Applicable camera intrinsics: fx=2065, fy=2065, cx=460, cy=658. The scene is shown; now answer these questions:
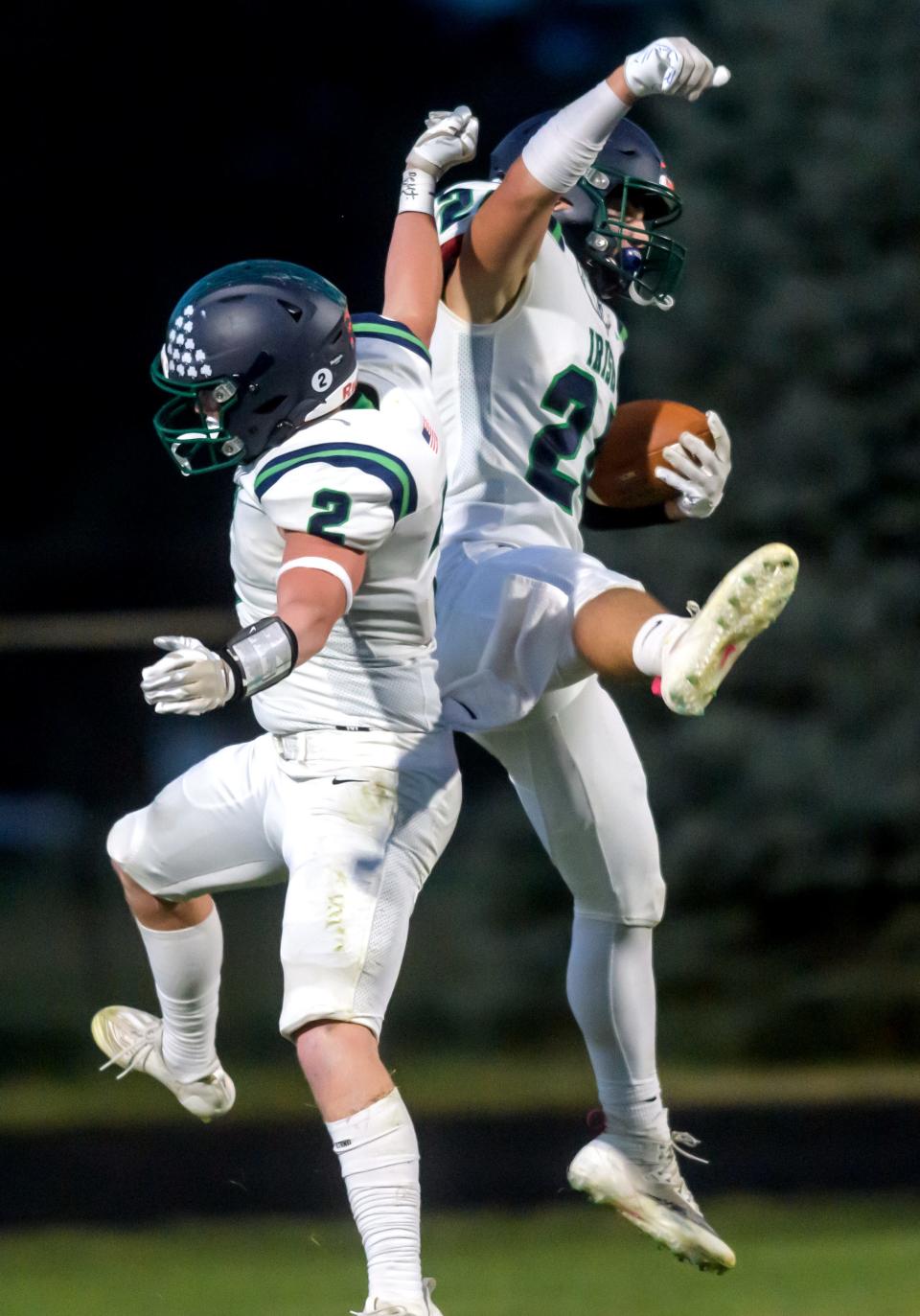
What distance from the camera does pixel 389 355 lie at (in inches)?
136

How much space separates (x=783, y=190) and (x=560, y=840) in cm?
497

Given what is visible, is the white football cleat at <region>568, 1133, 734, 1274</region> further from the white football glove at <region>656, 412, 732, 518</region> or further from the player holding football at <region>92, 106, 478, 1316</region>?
the white football glove at <region>656, 412, 732, 518</region>

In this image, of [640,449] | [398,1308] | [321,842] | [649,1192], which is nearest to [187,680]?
[321,842]

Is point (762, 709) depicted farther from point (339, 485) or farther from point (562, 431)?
point (339, 485)

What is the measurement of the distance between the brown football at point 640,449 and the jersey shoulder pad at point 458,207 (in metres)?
0.48

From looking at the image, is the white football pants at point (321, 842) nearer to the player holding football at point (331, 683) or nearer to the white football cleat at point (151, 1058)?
the player holding football at point (331, 683)

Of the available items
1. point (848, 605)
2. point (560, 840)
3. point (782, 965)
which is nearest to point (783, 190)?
A: point (848, 605)

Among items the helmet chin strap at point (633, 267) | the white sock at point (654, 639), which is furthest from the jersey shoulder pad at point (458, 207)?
the white sock at point (654, 639)

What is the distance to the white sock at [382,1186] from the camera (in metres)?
3.10

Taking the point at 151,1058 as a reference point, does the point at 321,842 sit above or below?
above

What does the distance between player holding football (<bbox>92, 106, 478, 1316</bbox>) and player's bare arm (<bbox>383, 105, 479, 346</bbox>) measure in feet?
0.04

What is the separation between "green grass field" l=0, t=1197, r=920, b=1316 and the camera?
4.60 meters

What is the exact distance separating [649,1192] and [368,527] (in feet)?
5.03

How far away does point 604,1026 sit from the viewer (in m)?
3.85
